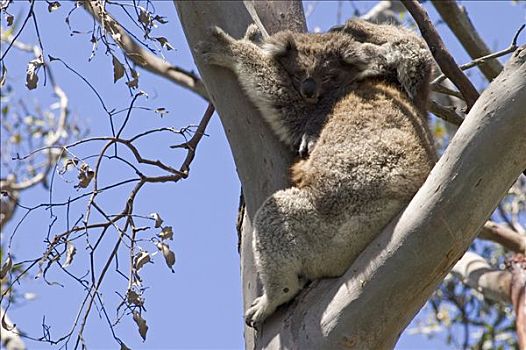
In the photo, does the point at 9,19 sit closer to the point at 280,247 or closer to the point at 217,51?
the point at 217,51

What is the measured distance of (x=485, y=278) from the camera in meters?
6.59

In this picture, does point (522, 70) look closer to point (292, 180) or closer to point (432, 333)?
point (292, 180)

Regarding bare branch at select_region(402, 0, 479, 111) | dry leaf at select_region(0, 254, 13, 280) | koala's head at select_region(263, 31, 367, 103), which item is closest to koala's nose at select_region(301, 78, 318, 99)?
koala's head at select_region(263, 31, 367, 103)

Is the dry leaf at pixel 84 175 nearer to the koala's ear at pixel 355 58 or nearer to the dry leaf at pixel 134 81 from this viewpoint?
the dry leaf at pixel 134 81

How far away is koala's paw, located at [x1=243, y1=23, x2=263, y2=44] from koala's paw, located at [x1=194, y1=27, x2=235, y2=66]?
0.58 feet

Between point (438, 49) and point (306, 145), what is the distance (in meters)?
0.68

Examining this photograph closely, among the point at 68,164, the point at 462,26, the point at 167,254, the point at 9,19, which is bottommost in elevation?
the point at 167,254

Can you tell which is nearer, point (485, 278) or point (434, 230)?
point (434, 230)

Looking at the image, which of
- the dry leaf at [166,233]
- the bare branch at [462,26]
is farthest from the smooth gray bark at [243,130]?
the bare branch at [462,26]

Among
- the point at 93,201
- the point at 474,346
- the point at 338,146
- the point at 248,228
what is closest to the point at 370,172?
the point at 338,146

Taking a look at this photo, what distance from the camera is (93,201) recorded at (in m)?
3.55

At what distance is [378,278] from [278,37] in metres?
1.46

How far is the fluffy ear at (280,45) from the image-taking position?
3910 millimetres

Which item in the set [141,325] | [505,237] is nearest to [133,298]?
[141,325]
